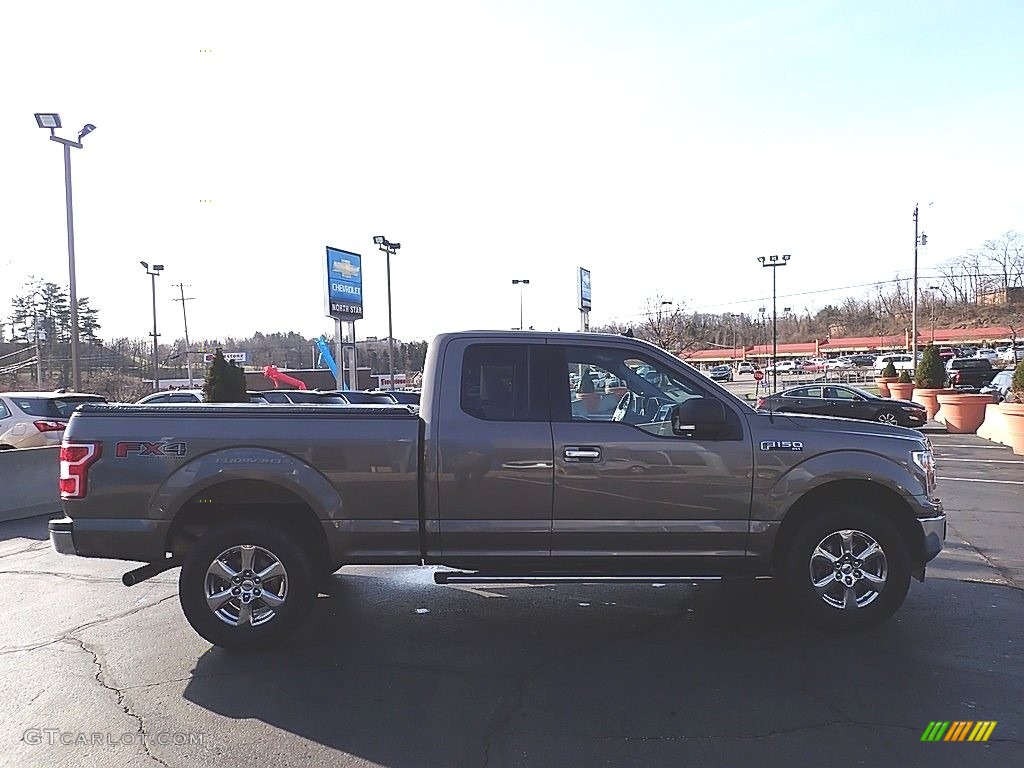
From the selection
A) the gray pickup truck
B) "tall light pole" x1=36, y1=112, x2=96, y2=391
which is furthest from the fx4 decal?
"tall light pole" x1=36, y1=112, x2=96, y2=391

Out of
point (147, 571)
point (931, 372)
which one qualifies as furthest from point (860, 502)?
point (931, 372)

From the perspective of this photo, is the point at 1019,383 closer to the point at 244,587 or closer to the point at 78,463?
the point at 244,587

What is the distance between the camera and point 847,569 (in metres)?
5.31

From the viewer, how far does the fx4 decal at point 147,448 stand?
16.5 feet

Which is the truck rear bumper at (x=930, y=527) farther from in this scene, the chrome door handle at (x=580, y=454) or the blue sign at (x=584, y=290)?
the blue sign at (x=584, y=290)

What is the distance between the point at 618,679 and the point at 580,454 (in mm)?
1391

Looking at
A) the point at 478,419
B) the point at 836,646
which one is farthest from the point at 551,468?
the point at 836,646

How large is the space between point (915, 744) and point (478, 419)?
3001mm

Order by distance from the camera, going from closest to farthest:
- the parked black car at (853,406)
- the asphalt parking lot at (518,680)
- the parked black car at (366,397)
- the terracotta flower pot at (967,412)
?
the asphalt parking lot at (518,680) → the parked black car at (366,397) → the terracotta flower pot at (967,412) → the parked black car at (853,406)

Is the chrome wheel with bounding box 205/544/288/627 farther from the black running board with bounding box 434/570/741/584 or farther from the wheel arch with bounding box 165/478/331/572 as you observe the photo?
the black running board with bounding box 434/570/741/584

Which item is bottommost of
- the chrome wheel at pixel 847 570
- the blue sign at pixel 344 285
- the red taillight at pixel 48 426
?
the chrome wheel at pixel 847 570

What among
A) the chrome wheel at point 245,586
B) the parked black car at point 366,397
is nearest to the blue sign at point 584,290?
the parked black car at point 366,397

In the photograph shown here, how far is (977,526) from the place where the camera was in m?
8.95

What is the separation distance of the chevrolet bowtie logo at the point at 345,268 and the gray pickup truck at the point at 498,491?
90.8ft
